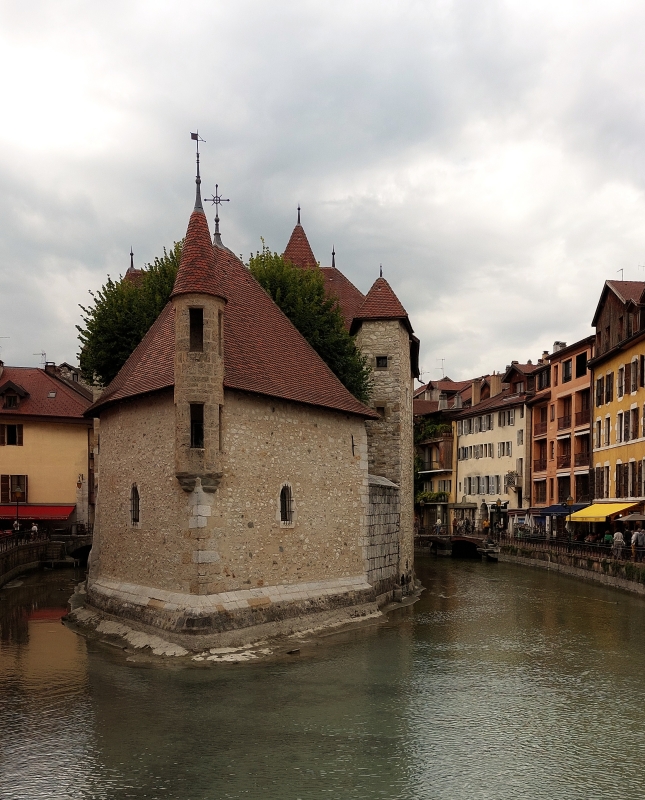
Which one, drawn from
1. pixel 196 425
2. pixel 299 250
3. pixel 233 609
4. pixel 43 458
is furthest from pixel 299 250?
pixel 233 609

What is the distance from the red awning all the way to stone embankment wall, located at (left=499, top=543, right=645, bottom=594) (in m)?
24.5

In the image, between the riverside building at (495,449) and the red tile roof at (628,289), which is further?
the riverside building at (495,449)

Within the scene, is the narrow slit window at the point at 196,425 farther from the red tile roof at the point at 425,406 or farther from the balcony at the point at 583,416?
the red tile roof at the point at 425,406

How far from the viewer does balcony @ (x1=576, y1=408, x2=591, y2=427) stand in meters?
48.7

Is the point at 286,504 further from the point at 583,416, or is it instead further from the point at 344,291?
the point at 583,416

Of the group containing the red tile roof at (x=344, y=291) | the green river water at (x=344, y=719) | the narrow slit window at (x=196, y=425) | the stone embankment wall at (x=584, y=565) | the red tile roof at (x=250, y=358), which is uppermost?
the red tile roof at (x=344, y=291)

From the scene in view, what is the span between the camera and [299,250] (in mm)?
41375

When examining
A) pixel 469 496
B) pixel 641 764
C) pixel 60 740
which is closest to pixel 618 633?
pixel 641 764

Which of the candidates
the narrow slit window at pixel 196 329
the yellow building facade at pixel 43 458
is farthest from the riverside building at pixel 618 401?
the yellow building facade at pixel 43 458

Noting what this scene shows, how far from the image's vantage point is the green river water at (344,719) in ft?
35.7

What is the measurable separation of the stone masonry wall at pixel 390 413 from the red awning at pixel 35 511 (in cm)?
2285

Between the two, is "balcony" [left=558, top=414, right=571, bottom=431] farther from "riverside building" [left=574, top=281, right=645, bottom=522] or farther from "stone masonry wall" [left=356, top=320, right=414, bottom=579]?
"stone masonry wall" [left=356, top=320, right=414, bottom=579]

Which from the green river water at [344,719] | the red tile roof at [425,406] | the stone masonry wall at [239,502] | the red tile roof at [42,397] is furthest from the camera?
the red tile roof at [425,406]

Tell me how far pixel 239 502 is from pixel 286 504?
2020 mm
